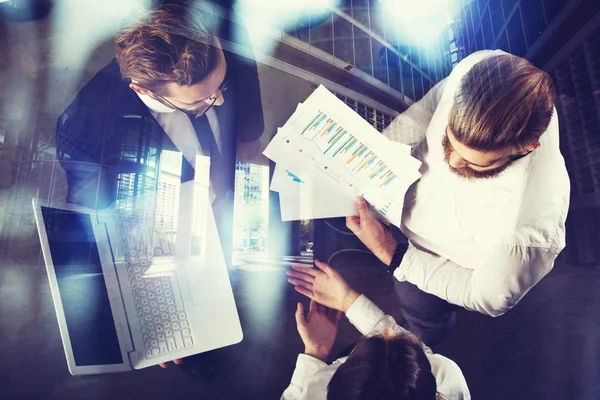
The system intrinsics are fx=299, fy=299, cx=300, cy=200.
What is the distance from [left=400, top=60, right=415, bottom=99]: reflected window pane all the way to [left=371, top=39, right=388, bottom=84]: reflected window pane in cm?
5

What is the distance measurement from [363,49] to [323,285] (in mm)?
636

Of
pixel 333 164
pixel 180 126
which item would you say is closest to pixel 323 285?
pixel 333 164

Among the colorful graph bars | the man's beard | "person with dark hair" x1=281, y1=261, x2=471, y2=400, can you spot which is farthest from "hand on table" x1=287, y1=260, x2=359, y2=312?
the man's beard

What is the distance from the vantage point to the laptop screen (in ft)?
2.42

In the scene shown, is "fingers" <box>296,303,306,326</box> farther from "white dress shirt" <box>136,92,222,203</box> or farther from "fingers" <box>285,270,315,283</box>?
"white dress shirt" <box>136,92,222,203</box>

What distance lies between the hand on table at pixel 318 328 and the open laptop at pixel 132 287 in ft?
0.54

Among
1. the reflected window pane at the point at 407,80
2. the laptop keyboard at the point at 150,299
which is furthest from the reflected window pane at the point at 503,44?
the laptop keyboard at the point at 150,299

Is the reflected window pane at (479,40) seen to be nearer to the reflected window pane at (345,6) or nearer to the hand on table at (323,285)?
the reflected window pane at (345,6)

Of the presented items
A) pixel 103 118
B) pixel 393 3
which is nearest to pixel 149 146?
pixel 103 118

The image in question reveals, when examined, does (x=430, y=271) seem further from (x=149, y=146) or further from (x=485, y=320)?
(x=149, y=146)

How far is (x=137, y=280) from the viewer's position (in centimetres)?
75

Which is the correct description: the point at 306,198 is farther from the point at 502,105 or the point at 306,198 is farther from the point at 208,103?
the point at 502,105

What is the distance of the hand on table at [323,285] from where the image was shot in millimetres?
765

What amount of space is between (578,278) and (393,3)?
84cm
